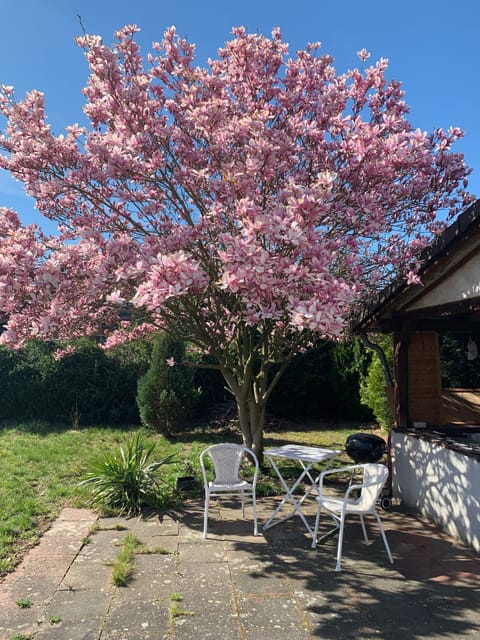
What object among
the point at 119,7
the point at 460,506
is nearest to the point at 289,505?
the point at 460,506

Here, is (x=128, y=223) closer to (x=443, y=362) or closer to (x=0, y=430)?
(x=0, y=430)

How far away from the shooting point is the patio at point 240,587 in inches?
115

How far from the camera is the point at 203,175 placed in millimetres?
4602

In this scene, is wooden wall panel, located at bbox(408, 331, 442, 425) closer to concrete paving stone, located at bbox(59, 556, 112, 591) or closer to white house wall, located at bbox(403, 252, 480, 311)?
white house wall, located at bbox(403, 252, 480, 311)

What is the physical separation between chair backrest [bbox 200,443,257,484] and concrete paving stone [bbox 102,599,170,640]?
187 centimetres

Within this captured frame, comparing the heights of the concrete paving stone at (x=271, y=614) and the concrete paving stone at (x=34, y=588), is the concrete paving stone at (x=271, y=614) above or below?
above

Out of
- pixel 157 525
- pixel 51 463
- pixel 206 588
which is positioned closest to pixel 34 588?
pixel 206 588

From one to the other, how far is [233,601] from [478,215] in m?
3.23

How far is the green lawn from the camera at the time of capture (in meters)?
4.68

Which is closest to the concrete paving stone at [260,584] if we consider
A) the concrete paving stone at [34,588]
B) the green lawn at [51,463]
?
the concrete paving stone at [34,588]

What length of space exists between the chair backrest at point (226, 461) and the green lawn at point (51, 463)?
1051mm

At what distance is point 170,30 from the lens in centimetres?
546

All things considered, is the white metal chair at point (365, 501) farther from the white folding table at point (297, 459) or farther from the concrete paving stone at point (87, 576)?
the concrete paving stone at point (87, 576)

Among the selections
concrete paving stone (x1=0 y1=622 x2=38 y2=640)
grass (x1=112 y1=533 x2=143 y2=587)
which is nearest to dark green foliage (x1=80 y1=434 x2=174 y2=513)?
grass (x1=112 y1=533 x2=143 y2=587)
